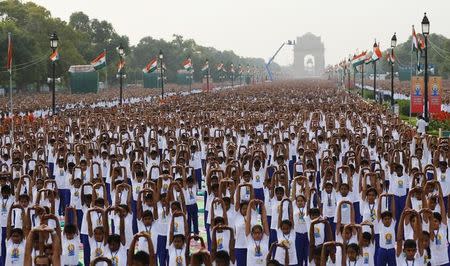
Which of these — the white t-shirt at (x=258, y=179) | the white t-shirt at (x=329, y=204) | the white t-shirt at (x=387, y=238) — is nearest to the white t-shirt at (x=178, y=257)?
the white t-shirt at (x=387, y=238)

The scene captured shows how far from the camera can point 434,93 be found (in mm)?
30453

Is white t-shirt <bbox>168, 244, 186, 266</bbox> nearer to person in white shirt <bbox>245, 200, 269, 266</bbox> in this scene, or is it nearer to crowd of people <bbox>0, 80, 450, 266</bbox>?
crowd of people <bbox>0, 80, 450, 266</bbox>

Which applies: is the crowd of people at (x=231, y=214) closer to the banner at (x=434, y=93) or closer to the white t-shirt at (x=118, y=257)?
the white t-shirt at (x=118, y=257)

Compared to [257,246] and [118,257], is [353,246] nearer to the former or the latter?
[257,246]

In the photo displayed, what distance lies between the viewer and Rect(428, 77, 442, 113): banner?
98.8 feet

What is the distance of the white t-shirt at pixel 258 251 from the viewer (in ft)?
27.8

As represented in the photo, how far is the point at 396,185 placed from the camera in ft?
41.3

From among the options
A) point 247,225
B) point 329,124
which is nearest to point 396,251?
point 247,225

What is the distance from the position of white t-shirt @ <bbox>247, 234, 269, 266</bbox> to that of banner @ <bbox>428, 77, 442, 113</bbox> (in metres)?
23.3

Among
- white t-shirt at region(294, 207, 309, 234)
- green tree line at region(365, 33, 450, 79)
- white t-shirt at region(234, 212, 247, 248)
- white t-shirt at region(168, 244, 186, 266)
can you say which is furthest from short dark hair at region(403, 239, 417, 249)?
green tree line at region(365, 33, 450, 79)

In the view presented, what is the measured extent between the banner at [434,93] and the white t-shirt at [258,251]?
919 inches

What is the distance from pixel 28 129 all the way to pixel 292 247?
16895 mm

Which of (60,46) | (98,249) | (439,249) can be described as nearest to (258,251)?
(98,249)

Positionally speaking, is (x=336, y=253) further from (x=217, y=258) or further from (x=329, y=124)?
(x=329, y=124)
